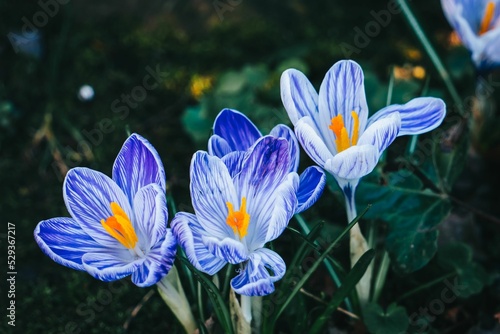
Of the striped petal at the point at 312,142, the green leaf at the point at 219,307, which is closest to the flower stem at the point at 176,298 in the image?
the green leaf at the point at 219,307

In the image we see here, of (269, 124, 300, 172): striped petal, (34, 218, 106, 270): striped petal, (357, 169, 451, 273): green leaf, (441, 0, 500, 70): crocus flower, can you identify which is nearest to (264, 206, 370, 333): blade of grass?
(269, 124, 300, 172): striped petal

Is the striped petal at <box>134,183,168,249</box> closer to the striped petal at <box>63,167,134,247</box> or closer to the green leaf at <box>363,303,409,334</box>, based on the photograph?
the striped petal at <box>63,167,134,247</box>

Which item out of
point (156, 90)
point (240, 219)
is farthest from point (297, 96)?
point (156, 90)

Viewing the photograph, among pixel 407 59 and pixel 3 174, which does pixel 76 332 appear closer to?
pixel 3 174

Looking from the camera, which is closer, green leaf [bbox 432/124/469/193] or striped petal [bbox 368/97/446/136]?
striped petal [bbox 368/97/446/136]

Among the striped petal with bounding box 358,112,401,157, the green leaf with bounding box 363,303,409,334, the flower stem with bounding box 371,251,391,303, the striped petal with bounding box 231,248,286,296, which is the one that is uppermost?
the striped petal with bounding box 358,112,401,157

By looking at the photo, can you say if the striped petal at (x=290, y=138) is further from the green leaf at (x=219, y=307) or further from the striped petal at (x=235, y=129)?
the green leaf at (x=219, y=307)

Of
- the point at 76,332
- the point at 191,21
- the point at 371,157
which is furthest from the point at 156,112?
the point at 371,157
